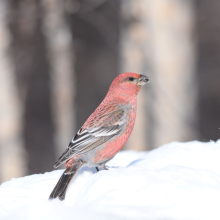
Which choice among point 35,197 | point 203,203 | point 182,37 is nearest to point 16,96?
point 182,37

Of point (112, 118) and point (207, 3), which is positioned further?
point (207, 3)

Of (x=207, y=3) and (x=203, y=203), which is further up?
(x=207, y=3)

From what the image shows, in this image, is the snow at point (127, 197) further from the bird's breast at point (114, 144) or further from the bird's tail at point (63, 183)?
the bird's breast at point (114, 144)

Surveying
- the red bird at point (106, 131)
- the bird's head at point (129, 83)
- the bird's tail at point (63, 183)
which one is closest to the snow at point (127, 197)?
the bird's tail at point (63, 183)

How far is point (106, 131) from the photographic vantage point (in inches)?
112

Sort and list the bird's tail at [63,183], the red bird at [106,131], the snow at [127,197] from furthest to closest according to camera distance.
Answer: the red bird at [106,131], the bird's tail at [63,183], the snow at [127,197]

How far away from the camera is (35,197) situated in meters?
2.27

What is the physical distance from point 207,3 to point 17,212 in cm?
811

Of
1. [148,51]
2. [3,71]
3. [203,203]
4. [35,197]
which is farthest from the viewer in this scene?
[3,71]

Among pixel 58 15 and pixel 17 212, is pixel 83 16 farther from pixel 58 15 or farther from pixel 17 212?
pixel 17 212

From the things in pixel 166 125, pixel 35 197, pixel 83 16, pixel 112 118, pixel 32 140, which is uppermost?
pixel 83 16

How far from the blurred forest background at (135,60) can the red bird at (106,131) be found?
6.25 ft

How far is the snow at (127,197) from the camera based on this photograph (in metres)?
1.80

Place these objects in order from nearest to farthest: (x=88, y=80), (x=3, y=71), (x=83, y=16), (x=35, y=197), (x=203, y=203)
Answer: (x=203, y=203) → (x=35, y=197) → (x=3, y=71) → (x=83, y=16) → (x=88, y=80)
